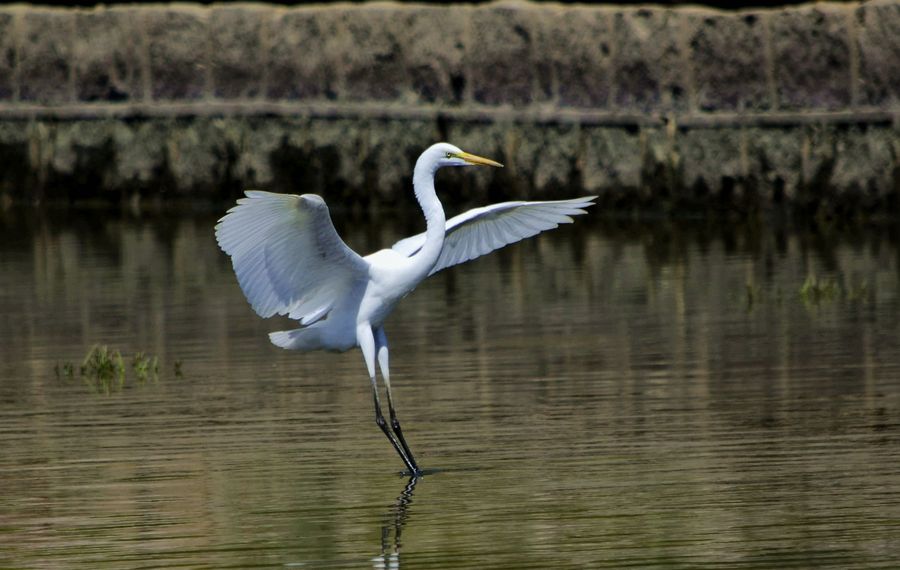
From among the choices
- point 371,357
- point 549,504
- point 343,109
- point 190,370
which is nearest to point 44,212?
point 343,109

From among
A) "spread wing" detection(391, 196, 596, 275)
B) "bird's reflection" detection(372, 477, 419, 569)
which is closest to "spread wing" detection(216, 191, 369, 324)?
"spread wing" detection(391, 196, 596, 275)

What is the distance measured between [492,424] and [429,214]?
108cm

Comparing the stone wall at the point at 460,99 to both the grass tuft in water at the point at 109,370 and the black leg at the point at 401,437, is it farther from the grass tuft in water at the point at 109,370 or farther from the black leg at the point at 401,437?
the black leg at the point at 401,437

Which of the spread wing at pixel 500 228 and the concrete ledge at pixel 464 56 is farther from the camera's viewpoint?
the concrete ledge at pixel 464 56

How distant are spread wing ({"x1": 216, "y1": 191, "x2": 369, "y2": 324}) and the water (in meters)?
0.64

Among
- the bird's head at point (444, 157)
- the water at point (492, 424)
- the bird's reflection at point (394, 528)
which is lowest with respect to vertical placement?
the bird's reflection at point (394, 528)

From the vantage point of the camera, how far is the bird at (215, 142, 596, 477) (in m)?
10.4

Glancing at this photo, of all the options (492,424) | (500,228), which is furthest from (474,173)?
(492,424)

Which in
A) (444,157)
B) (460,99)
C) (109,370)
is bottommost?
(109,370)

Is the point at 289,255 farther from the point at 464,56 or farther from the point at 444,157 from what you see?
the point at 464,56

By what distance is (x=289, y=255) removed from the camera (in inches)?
418

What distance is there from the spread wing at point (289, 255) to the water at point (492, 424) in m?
0.64

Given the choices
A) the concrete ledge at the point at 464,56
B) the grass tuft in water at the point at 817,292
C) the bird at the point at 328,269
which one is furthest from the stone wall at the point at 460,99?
the bird at the point at 328,269

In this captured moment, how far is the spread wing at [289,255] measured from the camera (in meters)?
10.3
